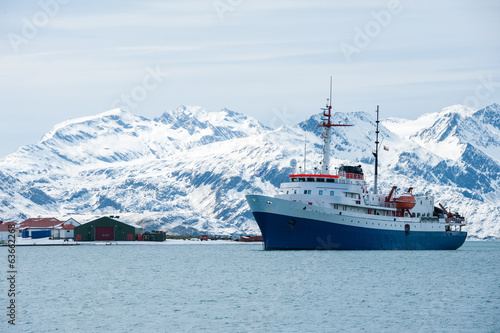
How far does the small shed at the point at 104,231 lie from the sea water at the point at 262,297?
8099 cm

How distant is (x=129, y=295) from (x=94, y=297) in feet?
8.81

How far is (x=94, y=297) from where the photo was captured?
5941cm

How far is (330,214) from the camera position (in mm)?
105938

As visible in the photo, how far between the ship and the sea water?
12.4 meters

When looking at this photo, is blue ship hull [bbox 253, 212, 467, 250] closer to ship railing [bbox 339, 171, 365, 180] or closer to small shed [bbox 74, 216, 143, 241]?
ship railing [bbox 339, 171, 365, 180]

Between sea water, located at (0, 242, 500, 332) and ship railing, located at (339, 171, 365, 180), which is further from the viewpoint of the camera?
ship railing, located at (339, 171, 365, 180)

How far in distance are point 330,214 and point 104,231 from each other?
268ft

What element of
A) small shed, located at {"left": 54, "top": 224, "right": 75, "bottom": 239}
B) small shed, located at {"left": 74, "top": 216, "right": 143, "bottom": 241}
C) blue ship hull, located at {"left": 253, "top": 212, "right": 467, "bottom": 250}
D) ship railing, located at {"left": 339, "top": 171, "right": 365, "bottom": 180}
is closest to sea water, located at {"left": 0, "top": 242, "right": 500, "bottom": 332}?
blue ship hull, located at {"left": 253, "top": 212, "right": 467, "bottom": 250}

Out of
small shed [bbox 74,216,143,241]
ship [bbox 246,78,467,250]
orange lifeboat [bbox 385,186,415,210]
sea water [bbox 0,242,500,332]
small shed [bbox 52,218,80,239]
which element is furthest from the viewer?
small shed [bbox 52,218,80,239]

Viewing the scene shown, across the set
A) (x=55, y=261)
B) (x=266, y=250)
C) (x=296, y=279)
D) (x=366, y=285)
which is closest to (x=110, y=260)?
(x=55, y=261)

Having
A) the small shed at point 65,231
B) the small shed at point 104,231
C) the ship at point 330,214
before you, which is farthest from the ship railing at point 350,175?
the small shed at point 65,231

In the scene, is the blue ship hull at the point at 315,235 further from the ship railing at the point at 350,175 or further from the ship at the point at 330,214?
the ship railing at the point at 350,175

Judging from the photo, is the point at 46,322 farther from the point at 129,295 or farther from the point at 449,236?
the point at 449,236

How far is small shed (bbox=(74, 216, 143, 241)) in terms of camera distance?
173500mm
